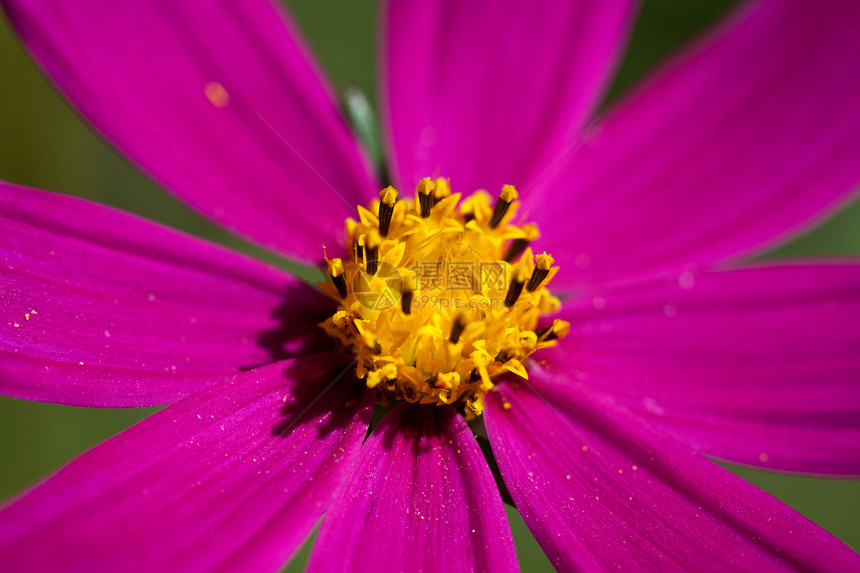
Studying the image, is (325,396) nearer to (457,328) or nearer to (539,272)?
(457,328)

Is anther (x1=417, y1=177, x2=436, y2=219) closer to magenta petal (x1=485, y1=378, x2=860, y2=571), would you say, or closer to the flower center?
the flower center

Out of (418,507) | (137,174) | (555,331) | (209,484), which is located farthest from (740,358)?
(137,174)

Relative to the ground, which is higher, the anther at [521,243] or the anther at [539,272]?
the anther at [521,243]

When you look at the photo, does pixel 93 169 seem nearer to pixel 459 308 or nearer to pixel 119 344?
pixel 119 344

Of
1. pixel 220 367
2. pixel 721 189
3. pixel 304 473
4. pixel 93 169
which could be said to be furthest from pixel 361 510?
pixel 93 169

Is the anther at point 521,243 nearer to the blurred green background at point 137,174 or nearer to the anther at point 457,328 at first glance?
the anther at point 457,328

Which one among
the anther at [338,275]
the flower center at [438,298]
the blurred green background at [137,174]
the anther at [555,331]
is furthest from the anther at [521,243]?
the blurred green background at [137,174]
